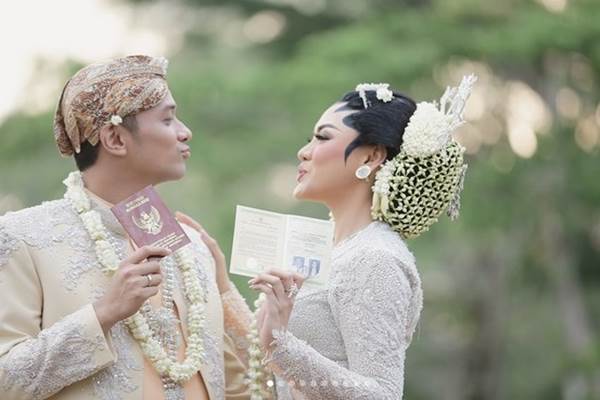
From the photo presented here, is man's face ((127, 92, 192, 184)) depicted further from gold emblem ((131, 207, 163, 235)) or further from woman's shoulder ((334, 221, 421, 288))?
woman's shoulder ((334, 221, 421, 288))

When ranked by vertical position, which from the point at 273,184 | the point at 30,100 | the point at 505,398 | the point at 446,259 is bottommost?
the point at 505,398

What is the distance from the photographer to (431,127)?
201 inches

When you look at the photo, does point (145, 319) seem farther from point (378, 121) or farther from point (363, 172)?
point (378, 121)

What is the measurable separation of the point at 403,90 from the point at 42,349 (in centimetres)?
1035

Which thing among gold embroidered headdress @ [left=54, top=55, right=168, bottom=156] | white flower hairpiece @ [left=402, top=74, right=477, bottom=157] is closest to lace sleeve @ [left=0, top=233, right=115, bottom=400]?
gold embroidered headdress @ [left=54, top=55, right=168, bottom=156]

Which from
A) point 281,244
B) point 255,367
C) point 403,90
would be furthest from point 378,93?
point 403,90

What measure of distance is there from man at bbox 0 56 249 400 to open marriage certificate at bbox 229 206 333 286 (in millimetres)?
305

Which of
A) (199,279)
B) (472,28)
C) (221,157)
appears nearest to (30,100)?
(221,157)

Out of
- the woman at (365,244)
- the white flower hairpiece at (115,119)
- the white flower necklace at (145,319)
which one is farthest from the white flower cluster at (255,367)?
the white flower hairpiece at (115,119)

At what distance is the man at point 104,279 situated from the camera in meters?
4.50

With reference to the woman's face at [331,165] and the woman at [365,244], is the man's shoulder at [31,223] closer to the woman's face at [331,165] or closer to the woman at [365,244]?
the woman at [365,244]

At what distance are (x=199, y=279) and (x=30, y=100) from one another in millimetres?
10604

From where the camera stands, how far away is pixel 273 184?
55.5 ft

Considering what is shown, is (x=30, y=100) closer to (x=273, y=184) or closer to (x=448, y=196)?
(x=273, y=184)
